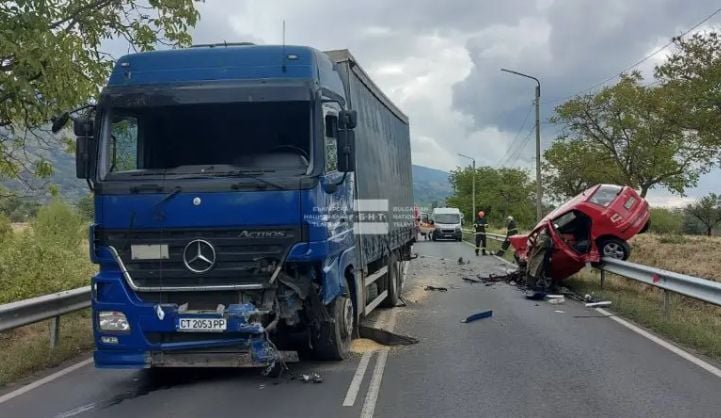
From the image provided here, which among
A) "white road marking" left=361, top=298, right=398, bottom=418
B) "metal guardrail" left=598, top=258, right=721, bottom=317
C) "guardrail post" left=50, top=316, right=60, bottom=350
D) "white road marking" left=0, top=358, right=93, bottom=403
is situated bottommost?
"white road marking" left=0, top=358, right=93, bottom=403

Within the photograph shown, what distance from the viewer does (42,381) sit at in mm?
6906

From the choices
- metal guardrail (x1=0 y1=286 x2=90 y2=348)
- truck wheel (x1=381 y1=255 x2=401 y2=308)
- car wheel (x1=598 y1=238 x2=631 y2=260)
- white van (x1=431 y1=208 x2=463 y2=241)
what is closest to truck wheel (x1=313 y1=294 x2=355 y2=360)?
metal guardrail (x1=0 y1=286 x2=90 y2=348)

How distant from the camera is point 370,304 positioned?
9.73 metres

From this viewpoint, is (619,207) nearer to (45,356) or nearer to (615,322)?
(615,322)

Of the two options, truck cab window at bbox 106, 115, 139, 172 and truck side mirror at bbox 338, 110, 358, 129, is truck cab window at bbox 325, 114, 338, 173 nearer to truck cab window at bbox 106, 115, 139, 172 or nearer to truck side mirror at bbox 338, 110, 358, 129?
truck side mirror at bbox 338, 110, 358, 129

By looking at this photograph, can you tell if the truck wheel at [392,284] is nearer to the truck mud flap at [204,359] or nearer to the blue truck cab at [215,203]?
the blue truck cab at [215,203]

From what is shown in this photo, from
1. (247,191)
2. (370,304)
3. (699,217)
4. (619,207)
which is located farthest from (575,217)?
(699,217)

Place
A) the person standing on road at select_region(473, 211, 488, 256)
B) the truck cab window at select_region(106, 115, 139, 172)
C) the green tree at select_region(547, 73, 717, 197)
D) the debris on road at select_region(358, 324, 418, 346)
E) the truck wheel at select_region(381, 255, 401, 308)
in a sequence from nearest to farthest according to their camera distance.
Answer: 1. the truck cab window at select_region(106, 115, 139, 172)
2. the debris on road at select_region(358, 324, 418, 346)
3. the truck wheel at select_region(381, 255, 401, 308)
4. the person standing on road at select_region(473, 211, 488, 256)
5. the green tree at select_region(547, 73, 717, 197)

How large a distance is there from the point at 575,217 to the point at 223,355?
1050 cm

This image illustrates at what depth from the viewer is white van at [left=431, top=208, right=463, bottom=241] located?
132 feet

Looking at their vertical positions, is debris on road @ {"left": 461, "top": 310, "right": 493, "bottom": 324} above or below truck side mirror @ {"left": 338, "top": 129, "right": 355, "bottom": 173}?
below

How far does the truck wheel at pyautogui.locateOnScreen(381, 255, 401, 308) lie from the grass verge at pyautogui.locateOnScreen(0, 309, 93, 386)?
4867 mm

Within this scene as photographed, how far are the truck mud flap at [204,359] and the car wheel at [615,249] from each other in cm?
994

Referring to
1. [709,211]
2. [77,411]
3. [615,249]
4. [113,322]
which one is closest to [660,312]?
[615,249]
